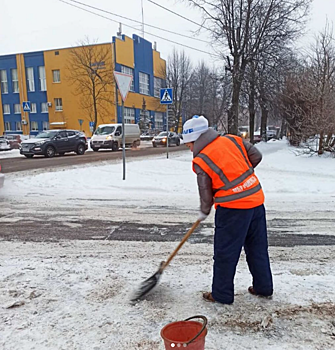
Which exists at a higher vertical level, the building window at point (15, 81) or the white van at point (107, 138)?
the building window at point (15, 81)

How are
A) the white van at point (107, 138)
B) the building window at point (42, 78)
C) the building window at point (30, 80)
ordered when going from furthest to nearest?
1. the building window at point (30, 80)
2. the building window at point (42, 78)
3. the white van at point (107, 138)

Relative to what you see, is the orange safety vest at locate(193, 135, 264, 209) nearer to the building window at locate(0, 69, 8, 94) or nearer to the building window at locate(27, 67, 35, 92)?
the building window at locate(27, 67, 35, 92)

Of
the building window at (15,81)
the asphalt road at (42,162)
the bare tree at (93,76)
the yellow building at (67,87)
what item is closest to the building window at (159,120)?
the yellow building at (67,87)

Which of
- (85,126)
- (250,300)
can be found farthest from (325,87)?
(85,126)

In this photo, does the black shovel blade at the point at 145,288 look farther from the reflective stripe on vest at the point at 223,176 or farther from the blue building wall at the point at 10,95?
the blue building wall at the point at 10,95

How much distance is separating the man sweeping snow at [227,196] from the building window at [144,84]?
53.0 meters

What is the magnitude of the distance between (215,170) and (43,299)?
1.99m

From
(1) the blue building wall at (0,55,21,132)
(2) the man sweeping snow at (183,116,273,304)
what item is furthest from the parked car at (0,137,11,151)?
(1) the blue building wall at (0,55,21,132)

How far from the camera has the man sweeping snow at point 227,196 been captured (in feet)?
9.17

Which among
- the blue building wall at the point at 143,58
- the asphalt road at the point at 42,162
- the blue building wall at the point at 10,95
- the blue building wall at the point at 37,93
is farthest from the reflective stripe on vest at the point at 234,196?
the blue building wall at the point at 10,95

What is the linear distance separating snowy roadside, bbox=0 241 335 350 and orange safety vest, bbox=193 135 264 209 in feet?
3.14

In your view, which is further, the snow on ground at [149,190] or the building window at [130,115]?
the building window at [130,115]

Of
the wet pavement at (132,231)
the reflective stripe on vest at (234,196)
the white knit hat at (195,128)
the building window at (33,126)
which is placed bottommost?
the wet pavement at (132,231)

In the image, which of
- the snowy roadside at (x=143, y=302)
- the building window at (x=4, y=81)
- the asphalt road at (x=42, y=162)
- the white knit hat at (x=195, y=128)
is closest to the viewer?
the snowy roadside at (x=143, y=302)
